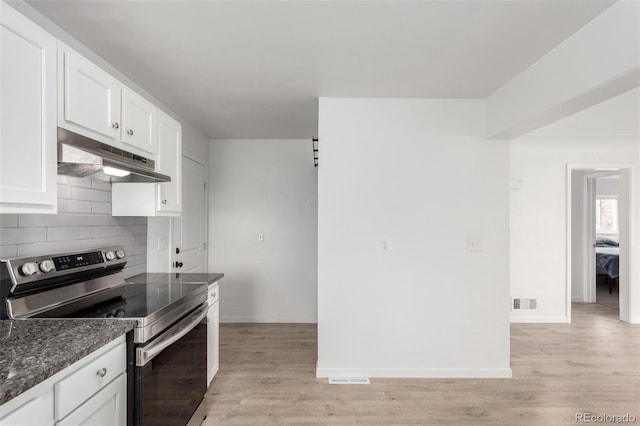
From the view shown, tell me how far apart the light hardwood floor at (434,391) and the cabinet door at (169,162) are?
59.2 inches

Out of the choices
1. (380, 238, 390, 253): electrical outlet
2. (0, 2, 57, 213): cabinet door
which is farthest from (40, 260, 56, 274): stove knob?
(380, 238, 390, 253): electrical outlet

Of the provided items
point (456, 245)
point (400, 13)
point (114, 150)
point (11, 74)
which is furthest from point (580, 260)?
point (11, 74)

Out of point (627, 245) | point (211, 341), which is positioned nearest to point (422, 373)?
point (211, 341)

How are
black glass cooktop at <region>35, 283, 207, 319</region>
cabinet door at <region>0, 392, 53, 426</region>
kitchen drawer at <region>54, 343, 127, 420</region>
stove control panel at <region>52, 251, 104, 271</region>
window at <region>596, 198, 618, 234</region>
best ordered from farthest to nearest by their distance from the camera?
window at <region>596, 198, 618, 234</region> → stove control panel at <region>52, 251, 104, 271</region> → black glass cooktop at <region>35, 283, 207, 319</region> → kitchen drawer at <region>54, 343, 127, 420</region> → cabinet door at <region>0, 392, 53, 426</region>

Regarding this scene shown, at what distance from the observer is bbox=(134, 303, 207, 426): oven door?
150 centimetres

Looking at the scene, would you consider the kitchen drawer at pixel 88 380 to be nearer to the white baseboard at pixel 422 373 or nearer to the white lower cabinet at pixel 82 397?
the white lower cabinet at pixel 82 397

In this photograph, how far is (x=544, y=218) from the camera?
434 centimetres

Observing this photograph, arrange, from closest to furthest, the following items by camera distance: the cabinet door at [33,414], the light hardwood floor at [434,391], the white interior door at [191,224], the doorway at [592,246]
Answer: the cabinet door at [33,414], the light hardwood floor at [434,391], the white interior door at [191,224], the doorway at [592,246]

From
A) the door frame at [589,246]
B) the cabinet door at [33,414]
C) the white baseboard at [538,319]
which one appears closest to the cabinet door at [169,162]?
the cabinet door at [33,414]

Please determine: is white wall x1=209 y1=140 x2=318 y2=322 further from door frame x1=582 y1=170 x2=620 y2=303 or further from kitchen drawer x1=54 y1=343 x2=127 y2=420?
door frame x1=582 y1=170 x2=620 y2=303

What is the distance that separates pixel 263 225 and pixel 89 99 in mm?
2799

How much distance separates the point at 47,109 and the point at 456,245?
9.30ft

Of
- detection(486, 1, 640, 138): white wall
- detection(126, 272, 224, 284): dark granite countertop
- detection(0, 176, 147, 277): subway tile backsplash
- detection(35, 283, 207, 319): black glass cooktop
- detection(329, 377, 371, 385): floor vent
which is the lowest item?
detection(329, 377, 371, 385): floor vent

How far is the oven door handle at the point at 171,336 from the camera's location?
149 cm
